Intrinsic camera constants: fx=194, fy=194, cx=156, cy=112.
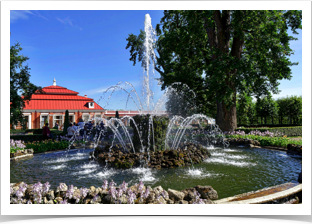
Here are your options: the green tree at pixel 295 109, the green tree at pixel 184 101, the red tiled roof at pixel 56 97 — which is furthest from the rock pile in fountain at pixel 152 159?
the red tiled roof at pixel 56 97

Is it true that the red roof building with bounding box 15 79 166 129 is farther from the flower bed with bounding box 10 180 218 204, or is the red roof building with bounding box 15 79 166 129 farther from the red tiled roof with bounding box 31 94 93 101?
the flower bed with bounding box 10 180 218 204

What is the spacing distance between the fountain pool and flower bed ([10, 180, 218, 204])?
836 mm

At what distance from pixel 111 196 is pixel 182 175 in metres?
2.51

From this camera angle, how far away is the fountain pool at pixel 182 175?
179 inches

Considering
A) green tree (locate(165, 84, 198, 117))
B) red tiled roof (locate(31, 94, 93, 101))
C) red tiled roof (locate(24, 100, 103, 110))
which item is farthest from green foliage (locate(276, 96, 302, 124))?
red tiled roof (locate(31, 94, 93, 101))

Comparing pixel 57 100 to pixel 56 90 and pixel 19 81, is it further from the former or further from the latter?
pixel 19 81

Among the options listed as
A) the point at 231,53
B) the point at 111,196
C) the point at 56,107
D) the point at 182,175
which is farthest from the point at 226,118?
the point at 56,107

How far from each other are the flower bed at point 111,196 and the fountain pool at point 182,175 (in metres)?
0.84

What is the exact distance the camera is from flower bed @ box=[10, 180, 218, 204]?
10.5 ft

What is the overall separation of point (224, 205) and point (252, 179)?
7.86 ft

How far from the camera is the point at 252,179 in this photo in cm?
490

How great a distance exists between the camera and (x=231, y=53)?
15016mm
